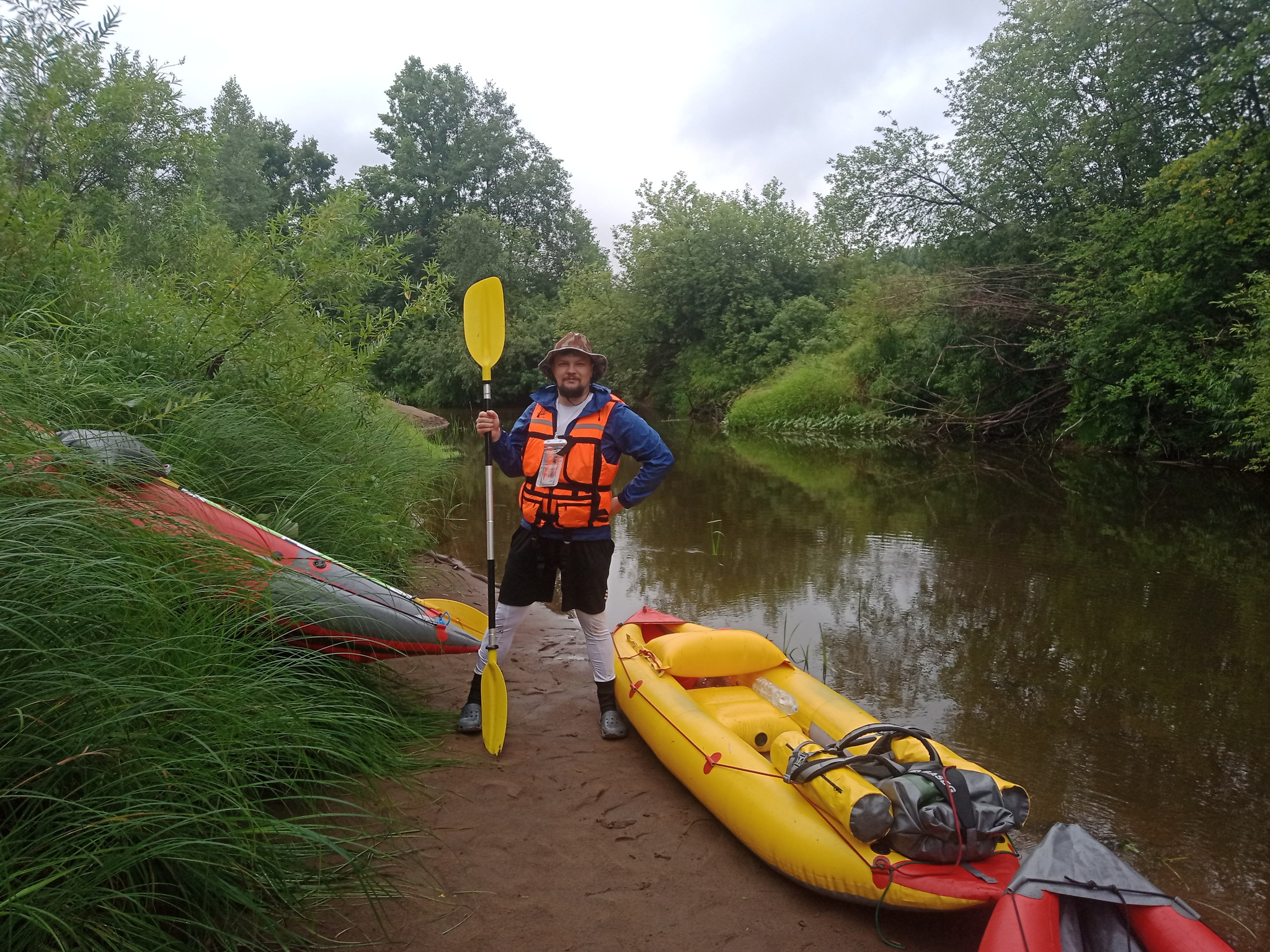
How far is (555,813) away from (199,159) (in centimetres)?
782

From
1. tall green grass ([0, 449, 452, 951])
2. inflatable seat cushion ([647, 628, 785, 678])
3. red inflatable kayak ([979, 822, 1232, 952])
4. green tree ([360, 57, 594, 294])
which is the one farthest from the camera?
green tree ([360, 57, 594, 294])

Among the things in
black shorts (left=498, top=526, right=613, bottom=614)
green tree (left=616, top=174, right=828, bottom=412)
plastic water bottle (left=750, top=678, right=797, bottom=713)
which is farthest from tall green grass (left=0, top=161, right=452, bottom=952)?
green tree (left=616, top=174, right=828, bottom=412)

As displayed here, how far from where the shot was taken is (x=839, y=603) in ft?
18.3

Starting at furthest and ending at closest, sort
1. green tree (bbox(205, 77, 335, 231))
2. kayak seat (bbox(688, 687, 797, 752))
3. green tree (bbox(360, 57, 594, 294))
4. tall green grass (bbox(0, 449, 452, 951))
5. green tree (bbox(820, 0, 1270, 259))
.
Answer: green tree (bbox(360, 57, 594, 294)) → green tree (bbox(205, 77, 335, 231)) → green tree (bbox(820, 0, 1270, 259)) → kayak seat (bbox(688, 687, 797, 752)) → tall green grass (bbox(0, 449, 452, 951))

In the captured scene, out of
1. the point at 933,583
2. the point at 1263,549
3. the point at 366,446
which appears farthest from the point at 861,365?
the point at 366,446

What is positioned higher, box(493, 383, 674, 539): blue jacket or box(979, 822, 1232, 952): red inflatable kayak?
box(493, 383, 674, 539): blue jacket

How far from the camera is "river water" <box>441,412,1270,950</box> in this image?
3.10 m

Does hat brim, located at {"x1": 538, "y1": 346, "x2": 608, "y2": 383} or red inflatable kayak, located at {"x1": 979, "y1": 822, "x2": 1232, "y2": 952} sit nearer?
red inflatable kayak, located at {"x1": 979, "y1": 822, "x2": 1232, "y2": 952}

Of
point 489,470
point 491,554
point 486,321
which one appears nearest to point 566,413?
point 489,470

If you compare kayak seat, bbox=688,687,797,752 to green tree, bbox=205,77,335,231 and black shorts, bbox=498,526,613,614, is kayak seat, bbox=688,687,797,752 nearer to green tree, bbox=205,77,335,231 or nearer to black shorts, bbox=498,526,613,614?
black shorts, bbox=498,526,613,614

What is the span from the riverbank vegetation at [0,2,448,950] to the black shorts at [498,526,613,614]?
638mm

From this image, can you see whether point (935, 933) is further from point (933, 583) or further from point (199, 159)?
point (199, 159)

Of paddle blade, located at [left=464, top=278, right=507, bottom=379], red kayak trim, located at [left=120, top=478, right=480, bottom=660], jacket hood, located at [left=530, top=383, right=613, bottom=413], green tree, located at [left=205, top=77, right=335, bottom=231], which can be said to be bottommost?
red kayak trim, located at [left=120, top=478, right=480, bottom=660]

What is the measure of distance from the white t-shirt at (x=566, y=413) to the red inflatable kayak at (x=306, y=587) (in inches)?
34.4
